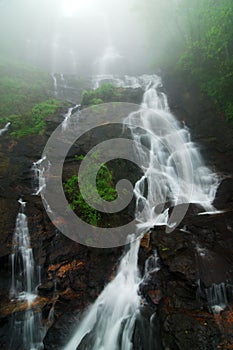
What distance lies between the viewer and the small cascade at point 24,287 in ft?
22.8

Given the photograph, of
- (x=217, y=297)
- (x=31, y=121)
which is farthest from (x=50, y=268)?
(x=31, y=121)

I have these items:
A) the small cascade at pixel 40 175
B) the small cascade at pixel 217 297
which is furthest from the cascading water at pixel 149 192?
the small cascade at pixel 40 175

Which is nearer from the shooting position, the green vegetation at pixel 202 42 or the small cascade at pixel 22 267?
the small cascade at pixel 22 267

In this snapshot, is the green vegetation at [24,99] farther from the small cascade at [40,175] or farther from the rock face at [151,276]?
the rock face at [151,276]

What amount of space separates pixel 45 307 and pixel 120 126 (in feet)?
29.7

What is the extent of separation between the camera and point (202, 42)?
15969 mm

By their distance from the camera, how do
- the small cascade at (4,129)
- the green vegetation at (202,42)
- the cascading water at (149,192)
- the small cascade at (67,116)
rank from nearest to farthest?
the cascading water at (149,192), the small cascade at (4,129), the small cascade at (67,116), the green vegetation at (202,42)

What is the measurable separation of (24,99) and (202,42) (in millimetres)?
12209

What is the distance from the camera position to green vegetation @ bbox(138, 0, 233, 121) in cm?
1380

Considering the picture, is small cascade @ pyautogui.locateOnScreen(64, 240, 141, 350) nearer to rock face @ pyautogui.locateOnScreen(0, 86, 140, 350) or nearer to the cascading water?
the cascading water

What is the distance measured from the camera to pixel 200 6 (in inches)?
667

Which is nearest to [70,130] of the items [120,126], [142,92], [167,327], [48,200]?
[120,126]

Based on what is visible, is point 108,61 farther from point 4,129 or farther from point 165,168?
point 165,168

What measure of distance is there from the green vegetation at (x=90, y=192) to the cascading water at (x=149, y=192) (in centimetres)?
128
